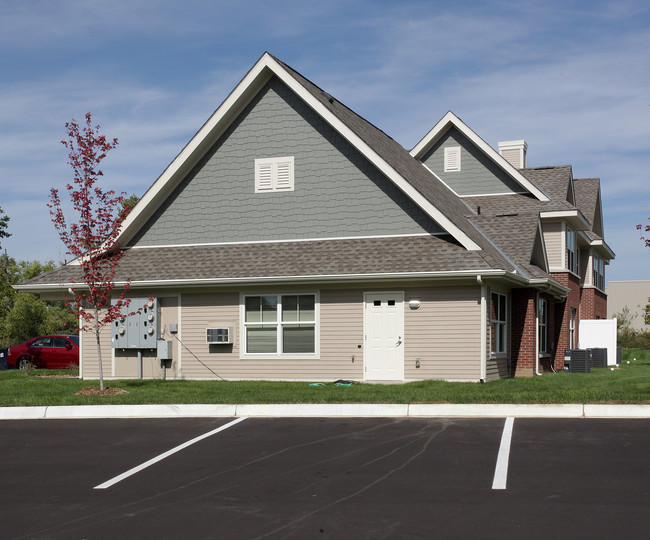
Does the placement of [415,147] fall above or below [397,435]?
above

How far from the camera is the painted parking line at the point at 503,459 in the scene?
8.55 metres

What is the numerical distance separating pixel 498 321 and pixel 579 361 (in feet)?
17.4

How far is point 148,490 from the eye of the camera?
875cm

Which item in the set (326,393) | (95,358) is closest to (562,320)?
(326,393)

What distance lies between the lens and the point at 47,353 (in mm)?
29656

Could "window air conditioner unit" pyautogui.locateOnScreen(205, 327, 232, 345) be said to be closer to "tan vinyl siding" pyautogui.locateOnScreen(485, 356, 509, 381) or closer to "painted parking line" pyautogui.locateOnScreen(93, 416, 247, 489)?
"tan vinyl siding" pyautogui.locateOnScreen(485, 356, 509, 381)

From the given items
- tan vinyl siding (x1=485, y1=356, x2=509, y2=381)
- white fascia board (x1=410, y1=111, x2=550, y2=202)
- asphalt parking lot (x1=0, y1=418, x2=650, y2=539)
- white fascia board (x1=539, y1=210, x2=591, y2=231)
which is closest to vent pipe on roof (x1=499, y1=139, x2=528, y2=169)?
white fascia board (x1=410, y1=111, x2=550, y2=202)

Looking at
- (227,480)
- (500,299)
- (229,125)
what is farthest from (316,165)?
(227,480)

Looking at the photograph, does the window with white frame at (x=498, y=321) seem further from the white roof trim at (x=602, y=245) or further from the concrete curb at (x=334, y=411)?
the white roof trim at (x=602, y=245)

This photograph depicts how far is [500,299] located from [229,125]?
8591 mm

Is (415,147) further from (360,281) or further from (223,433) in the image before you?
(223,433)

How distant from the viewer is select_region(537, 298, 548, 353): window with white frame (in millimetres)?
25172

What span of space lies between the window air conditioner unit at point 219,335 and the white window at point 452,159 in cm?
1331

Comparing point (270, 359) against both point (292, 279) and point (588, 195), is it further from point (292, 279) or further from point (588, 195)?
point (588, 195)
